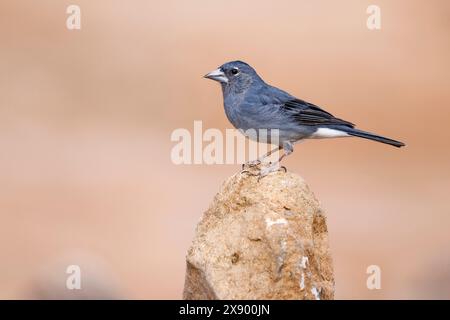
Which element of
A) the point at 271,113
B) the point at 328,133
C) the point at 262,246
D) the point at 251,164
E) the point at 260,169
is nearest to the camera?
the point at 262,246

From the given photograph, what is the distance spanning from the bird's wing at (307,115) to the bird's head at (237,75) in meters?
0.55

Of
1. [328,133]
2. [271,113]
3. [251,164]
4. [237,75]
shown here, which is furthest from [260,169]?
[237,75]

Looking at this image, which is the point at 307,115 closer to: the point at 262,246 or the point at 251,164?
the point at 251,164

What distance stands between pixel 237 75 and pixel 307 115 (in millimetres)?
948

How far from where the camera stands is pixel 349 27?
32688mm

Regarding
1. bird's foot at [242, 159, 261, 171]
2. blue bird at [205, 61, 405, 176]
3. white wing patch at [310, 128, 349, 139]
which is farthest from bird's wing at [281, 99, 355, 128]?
bird's foot at [242, 159, 261, 171]

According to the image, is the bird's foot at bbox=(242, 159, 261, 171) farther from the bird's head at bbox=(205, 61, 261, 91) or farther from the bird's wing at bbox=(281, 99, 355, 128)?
the bird's head at bbox=(205, 61, 261, 91)

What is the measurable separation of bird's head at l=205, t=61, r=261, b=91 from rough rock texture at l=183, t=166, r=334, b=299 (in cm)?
238

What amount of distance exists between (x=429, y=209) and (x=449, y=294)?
6.09 m

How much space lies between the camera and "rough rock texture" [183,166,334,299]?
8.05 metres

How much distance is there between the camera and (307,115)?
1086 cm

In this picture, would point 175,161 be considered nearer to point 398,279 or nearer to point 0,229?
point 0,229

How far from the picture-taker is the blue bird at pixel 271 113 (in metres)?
10.7

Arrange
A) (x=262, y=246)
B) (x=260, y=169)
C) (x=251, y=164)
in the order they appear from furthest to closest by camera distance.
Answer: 1. (x=251, y=164)
2. (x=260, y=169)
3. (x=262, y=246)
